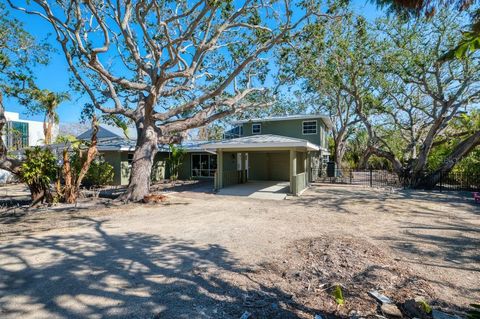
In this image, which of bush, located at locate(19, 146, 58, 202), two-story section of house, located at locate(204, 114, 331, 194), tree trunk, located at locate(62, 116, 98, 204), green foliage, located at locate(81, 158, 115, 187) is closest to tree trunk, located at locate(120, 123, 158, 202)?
tree trunk, located at locate(62, 116, 98, 204)

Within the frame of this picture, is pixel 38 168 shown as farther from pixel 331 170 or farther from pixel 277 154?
pixel 331 170

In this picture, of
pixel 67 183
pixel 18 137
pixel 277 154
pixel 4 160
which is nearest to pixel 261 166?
pixel 277 154

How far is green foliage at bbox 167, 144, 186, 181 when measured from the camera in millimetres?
19481

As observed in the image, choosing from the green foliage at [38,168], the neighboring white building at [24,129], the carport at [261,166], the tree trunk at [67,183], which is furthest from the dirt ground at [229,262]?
the neighboring white building at [24,129]

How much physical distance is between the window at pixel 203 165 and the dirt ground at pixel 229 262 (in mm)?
12356

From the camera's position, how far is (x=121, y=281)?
409cm

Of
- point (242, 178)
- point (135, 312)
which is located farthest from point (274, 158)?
point (135, 312)

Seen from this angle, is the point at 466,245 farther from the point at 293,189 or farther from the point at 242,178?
the point at 242,178

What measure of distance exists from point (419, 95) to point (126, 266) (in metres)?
24.4

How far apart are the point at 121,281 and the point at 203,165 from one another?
17505 millimetres

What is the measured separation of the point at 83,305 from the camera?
3436 millimetres

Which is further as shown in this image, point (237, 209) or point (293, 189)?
point (293, 189)

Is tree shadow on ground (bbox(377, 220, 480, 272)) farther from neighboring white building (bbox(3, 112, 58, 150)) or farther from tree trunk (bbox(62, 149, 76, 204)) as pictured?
neighboring white building (bbox(3, 112, 58, 150))

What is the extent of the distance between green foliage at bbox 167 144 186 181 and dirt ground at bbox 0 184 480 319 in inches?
417
